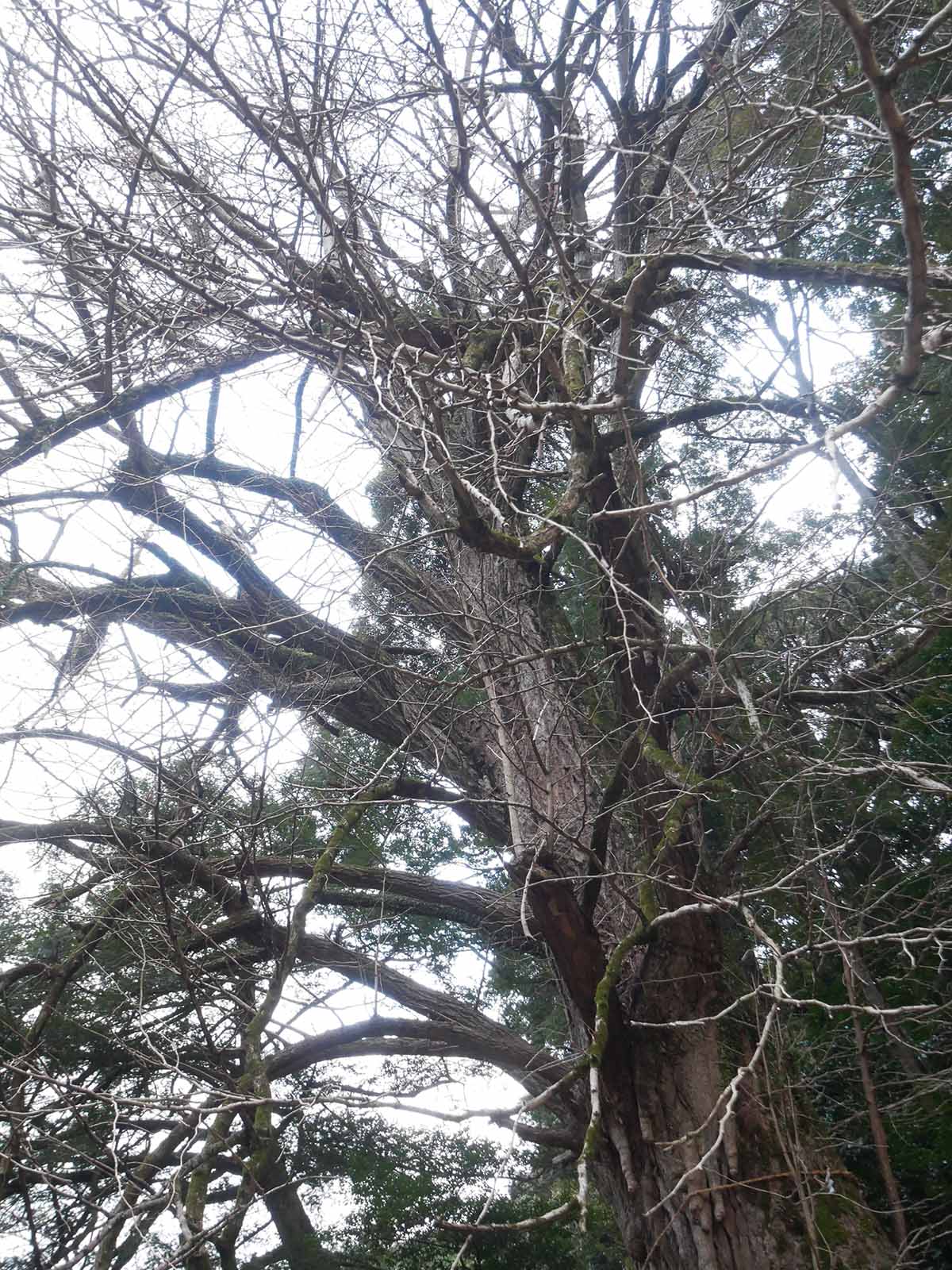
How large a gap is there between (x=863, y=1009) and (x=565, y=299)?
101 inches

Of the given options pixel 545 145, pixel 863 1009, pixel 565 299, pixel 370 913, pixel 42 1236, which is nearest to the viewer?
pixel 863 1009

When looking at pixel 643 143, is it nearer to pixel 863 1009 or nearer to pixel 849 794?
pixel 849 794

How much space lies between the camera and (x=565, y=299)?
11.2ft

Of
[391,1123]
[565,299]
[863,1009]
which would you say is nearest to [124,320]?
[565,299]

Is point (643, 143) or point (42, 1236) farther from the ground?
point (643, 143)

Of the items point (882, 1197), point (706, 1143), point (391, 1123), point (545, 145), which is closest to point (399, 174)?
point (545, 145)

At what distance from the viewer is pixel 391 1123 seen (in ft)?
19.6

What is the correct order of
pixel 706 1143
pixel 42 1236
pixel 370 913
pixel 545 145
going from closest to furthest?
pixel 706 1143
pixel 545 145
pixel 42 1236
pixel 370 913

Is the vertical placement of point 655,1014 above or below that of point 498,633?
below

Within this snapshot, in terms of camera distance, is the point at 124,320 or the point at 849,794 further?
the point at 849,794

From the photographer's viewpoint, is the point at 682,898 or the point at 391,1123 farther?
the point at 391,1123

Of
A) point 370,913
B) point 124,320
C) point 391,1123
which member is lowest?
point 391,1123

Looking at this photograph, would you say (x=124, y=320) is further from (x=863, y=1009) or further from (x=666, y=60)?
(x=863, y=1009)

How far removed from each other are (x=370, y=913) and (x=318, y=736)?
1236mm
